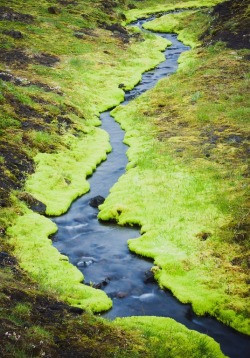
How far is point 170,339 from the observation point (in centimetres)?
1739

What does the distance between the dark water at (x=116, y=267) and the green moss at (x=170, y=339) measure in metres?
0.60

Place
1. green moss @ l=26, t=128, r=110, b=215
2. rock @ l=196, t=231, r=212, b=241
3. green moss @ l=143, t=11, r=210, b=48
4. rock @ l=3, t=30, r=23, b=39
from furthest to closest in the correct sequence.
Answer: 1. green moss @ l=143, t=11, r=210, b=48
2. rock @ l=3, t=30, r=23, b=39
3. green moss @ l=26, t=128, r=110, b=215
4. rock @ l=196, t=231, r=212, b=241

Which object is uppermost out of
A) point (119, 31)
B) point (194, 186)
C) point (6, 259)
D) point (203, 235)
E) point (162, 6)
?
point (162, 6)

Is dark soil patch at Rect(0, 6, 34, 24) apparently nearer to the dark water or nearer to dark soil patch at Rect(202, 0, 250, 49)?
dark soil patch at Rect(202, 0, 250, 49)

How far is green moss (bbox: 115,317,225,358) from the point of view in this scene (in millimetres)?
16750

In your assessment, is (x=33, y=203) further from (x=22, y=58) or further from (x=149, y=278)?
(x=22, y=58)

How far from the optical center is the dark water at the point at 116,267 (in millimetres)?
18844

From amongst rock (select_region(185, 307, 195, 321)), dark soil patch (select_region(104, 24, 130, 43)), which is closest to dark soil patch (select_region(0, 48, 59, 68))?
dark soil patch (select_region(104, 24, 130, 43))

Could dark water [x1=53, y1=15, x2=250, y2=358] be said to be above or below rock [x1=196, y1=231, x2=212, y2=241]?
below

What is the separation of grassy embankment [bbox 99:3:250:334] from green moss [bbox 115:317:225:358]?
1.75 metres

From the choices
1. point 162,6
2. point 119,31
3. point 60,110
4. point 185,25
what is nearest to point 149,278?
point 60,110

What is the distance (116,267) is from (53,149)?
14693 mm

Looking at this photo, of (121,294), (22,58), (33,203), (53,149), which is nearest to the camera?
(121,294)

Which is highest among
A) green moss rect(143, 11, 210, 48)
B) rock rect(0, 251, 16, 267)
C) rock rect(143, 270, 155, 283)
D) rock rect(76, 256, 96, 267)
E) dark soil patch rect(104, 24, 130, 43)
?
green moss rect(143, 11, 210, 48)
